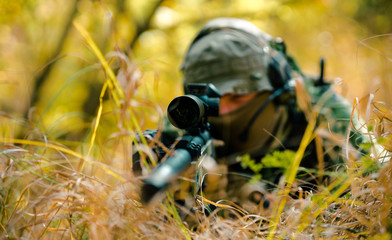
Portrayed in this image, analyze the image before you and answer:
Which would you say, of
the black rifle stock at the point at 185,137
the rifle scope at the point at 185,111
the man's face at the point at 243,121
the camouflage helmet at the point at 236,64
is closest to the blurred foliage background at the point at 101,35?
the camouflage helmet at the point at 236,64

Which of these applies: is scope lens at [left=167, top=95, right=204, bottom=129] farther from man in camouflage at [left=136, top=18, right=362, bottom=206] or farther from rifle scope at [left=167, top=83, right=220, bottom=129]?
man in camouflage at [left=136, top=18, right=362, bottom=206]

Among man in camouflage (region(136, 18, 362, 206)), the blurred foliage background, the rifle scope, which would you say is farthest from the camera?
the blurred foliage background

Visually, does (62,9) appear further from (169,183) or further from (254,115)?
(169,183)

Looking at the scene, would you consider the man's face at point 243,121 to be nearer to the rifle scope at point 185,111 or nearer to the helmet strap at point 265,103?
the helmet strap at point 265,103

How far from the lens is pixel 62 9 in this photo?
458cm

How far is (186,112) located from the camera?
1.12 metres

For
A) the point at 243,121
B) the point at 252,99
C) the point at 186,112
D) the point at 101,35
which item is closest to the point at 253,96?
the point at 252,99

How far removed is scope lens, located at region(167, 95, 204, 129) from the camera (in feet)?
3.59

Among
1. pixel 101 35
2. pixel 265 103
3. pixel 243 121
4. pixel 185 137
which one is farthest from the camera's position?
pixel 101 35

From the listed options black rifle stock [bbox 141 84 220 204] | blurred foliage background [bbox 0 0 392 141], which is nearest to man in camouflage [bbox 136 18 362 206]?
black rifle stock [bbox 141 84 220 204]

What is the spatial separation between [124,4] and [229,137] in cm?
313

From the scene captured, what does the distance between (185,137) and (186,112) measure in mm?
92

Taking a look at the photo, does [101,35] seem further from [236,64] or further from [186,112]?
[186,112]

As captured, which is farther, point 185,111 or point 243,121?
point 243,121
